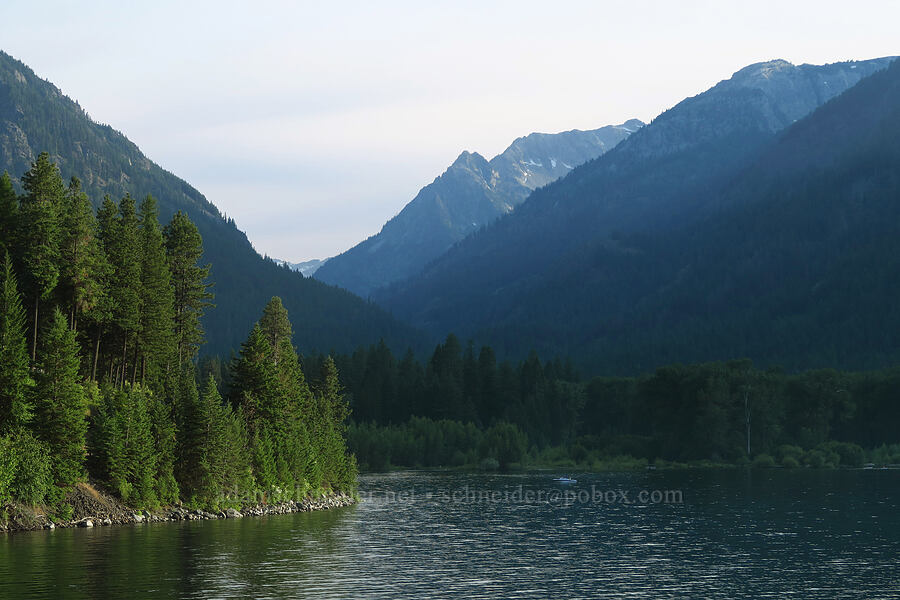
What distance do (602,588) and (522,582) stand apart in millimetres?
5373

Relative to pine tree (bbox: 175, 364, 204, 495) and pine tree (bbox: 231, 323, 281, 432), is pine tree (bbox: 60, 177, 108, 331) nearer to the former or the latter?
pine tree (bbox: 175, 364, 204, 495)

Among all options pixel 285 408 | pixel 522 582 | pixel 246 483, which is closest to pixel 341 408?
pixel 285 408

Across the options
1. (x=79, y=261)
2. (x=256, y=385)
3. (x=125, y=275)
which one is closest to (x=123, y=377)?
(x=125, y=275)

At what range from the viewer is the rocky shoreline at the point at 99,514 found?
85.9 m

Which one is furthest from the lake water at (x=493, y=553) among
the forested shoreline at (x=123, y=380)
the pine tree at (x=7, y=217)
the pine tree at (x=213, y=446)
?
the pine tree at (x=7, y=217)

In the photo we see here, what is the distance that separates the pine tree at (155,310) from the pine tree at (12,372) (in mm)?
23391

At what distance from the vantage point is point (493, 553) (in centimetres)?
8300

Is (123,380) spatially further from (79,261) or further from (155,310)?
(79,261)

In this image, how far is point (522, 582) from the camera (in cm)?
6800

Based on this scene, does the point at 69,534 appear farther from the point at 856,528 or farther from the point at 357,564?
the point at 856,528

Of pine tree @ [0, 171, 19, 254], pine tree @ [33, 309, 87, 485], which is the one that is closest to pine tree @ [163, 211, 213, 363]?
pine tree @ [0, 171, 19, 254]

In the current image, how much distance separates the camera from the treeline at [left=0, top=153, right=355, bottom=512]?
294ft

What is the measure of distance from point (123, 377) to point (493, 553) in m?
49.1

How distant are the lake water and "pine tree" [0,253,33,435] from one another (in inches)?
398
